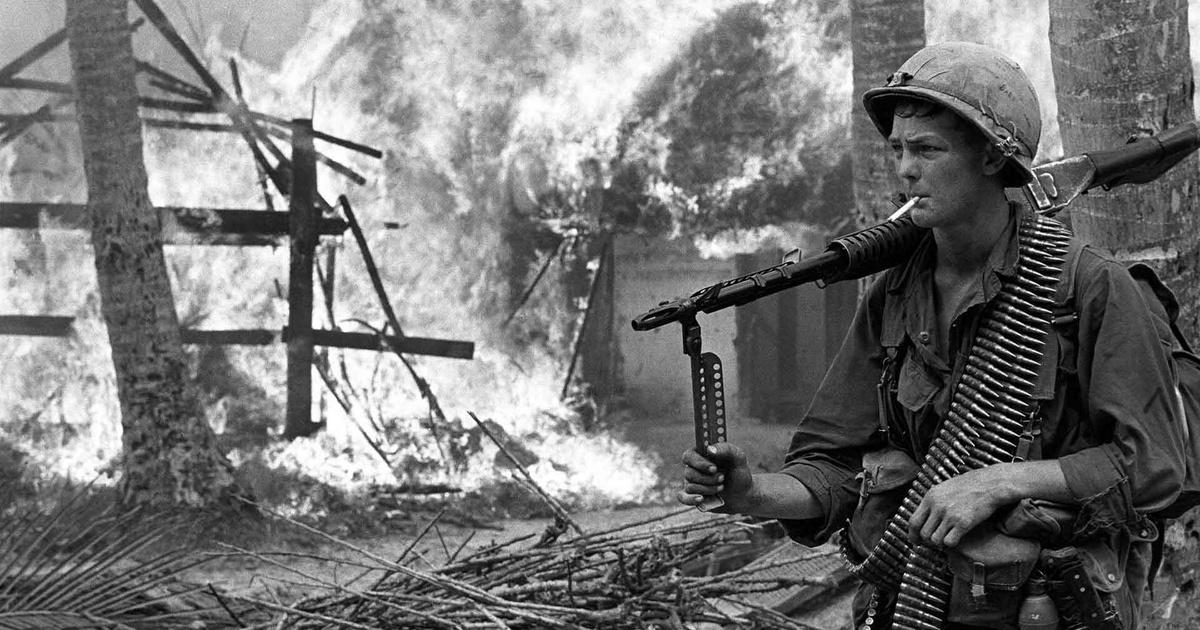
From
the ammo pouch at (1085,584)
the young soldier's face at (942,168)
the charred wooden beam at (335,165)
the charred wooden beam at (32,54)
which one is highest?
the charred wooden beam at (32,54)

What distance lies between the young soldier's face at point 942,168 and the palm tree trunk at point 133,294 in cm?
689

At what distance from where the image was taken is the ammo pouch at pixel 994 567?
2.69 metres

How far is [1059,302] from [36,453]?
8.06 metres

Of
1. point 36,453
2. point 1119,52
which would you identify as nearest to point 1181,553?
point 1119,52

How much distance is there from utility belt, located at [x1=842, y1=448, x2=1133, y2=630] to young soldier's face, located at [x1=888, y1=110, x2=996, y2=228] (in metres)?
0.63

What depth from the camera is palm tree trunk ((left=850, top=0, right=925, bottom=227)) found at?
25.0 ft

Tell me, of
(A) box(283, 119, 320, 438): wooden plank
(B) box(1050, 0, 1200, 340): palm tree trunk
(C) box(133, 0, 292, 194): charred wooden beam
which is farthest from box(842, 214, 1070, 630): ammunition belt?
(C) box(133, 0, 292, 194): charred wooden beam

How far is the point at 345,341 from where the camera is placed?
949cm

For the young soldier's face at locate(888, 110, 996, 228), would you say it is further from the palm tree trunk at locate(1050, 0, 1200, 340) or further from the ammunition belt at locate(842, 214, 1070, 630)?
the palm tree trunk at locate(1050, 0, 1200, 340)

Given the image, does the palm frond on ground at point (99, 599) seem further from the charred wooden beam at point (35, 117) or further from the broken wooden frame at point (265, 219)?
the charred wooden beam at point (35, 117)

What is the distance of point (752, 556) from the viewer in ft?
26.6

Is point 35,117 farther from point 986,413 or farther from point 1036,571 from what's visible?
point 1036,571

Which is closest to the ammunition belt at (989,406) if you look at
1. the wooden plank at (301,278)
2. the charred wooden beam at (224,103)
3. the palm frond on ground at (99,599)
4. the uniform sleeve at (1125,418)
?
the uniform sleeve at (1125,418)

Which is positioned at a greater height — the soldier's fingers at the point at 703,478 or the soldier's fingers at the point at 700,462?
the soldier's fingers at the point at 700,462
